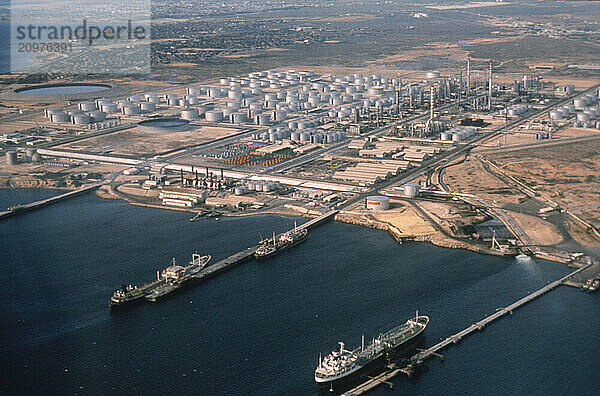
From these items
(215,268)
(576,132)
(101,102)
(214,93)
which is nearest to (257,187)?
(215,268)

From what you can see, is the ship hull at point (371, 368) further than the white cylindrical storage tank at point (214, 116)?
No

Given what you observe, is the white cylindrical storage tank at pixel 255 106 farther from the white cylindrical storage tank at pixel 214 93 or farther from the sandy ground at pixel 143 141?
the white cylindrical storage tank at pixel 214 93

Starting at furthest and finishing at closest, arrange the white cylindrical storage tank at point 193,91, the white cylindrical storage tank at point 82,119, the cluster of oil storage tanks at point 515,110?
the white cylindrical storage tank at point 193,91 → the cluster of oil storage tanks at point 515,110 → the white cylindrical storage tank at point 82,119

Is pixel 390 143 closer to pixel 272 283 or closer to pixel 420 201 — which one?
pixel 420 201

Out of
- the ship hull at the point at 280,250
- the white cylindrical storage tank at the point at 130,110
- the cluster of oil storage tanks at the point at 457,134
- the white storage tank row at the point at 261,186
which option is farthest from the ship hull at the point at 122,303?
the white cylindrical storage tank at the point at 130,110

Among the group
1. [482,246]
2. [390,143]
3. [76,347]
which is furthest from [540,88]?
[76,347]

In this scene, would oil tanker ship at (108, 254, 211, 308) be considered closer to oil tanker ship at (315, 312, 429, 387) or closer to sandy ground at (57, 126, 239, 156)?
oil tanker ship at (315, 312, 429, 387)
